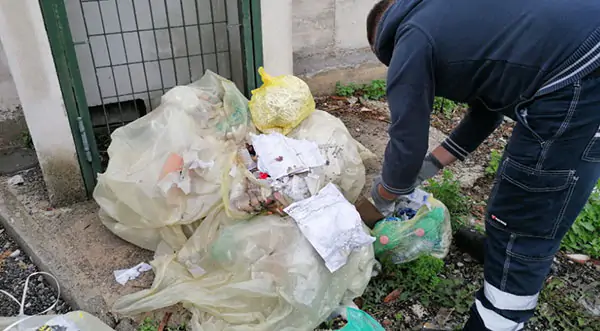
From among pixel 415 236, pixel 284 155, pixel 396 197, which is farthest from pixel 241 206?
pixel 415 236

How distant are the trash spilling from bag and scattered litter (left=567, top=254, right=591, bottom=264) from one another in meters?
1.29

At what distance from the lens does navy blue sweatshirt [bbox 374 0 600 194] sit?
5.49 feet

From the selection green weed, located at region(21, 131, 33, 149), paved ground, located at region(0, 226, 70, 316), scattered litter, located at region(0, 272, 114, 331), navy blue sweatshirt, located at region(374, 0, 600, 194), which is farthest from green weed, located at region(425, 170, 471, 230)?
green weed, located at region(21, 131, 33, 149)

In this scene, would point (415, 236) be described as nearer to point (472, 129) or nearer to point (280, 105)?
point (472, 129)

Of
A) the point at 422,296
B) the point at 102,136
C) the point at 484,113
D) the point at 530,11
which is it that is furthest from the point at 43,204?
the point at 530,11

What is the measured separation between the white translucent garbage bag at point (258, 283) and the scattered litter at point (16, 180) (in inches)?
59.1

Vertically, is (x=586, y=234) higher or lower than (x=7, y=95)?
lower

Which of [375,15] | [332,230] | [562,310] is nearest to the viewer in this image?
[375,15]

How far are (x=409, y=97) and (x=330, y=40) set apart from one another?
284cm

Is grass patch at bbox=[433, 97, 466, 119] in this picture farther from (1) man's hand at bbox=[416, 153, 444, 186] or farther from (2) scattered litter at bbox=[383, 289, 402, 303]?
(2) scattered litter at bbox=[383, 289, 402, 303]

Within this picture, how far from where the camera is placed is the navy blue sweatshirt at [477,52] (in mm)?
1675

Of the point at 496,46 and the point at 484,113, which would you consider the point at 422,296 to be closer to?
the point at 484,113

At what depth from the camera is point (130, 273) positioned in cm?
273

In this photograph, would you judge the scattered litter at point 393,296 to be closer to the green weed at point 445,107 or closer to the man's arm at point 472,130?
the man's arm at point 472,130
